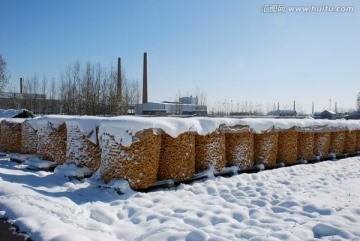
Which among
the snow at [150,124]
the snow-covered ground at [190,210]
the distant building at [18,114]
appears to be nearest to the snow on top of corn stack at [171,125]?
the snow at [150,124]

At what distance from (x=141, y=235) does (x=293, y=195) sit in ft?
10.8

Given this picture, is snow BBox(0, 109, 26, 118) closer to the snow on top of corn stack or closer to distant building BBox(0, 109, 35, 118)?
distant building BBox(0, 109, 35, 118)

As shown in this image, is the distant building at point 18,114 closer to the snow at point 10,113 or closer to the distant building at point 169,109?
the snow at point 10,113

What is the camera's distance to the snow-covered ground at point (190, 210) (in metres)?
4.02

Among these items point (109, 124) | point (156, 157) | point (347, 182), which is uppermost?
point (109, 124)

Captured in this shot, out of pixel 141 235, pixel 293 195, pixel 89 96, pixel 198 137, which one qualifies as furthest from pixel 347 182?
pixel 89 96

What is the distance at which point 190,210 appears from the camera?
16.6 feet

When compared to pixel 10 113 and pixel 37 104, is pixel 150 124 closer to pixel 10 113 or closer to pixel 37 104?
pixel 10 113

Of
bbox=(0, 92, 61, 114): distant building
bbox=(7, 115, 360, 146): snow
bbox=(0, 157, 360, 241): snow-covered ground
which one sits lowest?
bbox=(0, 157, 360, 241): snow-covered ground

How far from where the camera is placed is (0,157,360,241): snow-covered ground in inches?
158

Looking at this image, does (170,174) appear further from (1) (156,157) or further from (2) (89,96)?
(2) (89,96)

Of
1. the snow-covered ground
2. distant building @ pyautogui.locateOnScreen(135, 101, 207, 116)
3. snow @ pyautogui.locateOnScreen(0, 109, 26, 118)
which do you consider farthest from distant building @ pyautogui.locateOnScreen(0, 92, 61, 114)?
the snow-covered ground

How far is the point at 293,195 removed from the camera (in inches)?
235

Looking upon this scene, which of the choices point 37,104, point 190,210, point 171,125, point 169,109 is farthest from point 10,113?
point 169,109
